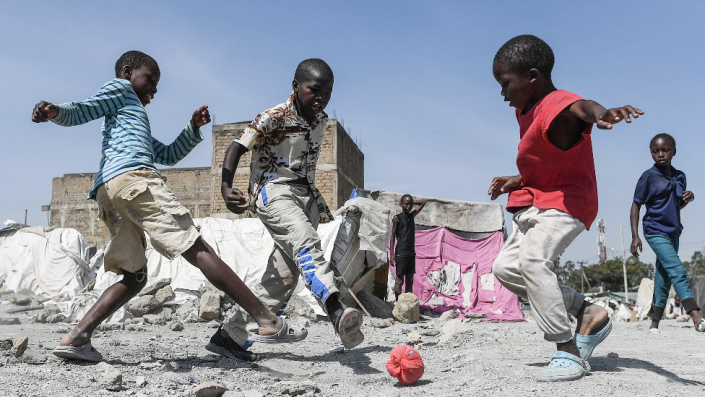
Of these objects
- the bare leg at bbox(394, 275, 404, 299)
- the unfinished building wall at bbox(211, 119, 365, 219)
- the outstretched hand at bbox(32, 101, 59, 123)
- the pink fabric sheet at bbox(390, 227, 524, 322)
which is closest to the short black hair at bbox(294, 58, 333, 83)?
the outstretched hand at bbox(32, 101, 59, 123)

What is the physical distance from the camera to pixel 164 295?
6762mm

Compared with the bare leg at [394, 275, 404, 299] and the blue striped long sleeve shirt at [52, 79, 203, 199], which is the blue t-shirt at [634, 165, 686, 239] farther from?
the bare leg at [394, 275, 404, 299]

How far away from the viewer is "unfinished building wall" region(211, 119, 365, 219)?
1995 centimetres

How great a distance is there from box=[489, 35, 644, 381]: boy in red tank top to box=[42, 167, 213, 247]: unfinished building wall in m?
26.6

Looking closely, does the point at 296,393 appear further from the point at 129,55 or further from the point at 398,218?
the point at 398,218

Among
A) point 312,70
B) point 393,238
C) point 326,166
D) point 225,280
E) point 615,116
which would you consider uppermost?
point 326,166

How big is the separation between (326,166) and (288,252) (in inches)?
679

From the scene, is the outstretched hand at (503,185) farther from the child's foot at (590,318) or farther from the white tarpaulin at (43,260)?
the white tarpaulin at (43,260)

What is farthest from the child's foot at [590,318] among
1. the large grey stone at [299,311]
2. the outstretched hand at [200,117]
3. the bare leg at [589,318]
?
the large grey stone at [299,311]

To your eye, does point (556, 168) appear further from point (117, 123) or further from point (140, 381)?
point (117, 123)

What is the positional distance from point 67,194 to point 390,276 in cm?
2730

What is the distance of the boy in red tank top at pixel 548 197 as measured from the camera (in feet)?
7.14

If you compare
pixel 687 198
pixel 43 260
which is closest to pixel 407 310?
pixel 687 198

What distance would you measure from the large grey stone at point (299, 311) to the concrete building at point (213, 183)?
12964 millimetres
